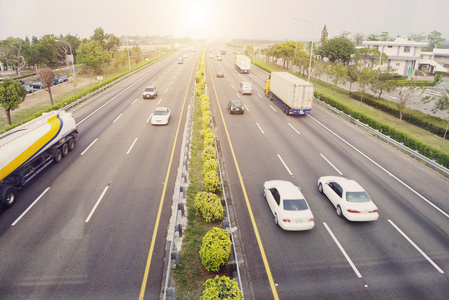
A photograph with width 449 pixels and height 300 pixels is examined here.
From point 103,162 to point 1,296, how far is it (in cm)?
1101

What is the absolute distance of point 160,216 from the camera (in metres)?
13.6

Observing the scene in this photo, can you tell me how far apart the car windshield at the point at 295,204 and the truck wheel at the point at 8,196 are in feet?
46.0

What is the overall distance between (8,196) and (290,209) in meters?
14.3

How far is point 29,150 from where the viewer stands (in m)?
15.4

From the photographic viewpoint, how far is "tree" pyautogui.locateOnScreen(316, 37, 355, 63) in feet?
246

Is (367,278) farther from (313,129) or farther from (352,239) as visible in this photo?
(313,129)

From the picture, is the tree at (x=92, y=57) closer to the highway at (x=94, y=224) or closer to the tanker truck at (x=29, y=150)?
the highway at (x=94, y=224)

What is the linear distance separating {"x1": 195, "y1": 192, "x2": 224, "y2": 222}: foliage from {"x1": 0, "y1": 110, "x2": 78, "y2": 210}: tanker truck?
9899 millimetres

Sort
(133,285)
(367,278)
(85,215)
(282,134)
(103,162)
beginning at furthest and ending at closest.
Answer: (282,134)
(103,162)
(85,215)
(367,278)
(133,285)

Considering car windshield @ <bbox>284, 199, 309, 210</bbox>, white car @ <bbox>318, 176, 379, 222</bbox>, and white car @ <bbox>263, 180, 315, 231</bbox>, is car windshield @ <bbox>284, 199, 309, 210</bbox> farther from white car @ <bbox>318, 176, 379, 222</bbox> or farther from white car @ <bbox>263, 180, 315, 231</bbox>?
white car @ <bbox>318, 176, 379, 222</bbox>

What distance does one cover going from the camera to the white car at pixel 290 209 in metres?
12.4

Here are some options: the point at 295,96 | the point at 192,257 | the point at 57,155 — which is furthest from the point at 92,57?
the point at 192,257

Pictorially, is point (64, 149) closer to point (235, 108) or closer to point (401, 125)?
point (235, 108)

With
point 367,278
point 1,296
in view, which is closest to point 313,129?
point 367,278
